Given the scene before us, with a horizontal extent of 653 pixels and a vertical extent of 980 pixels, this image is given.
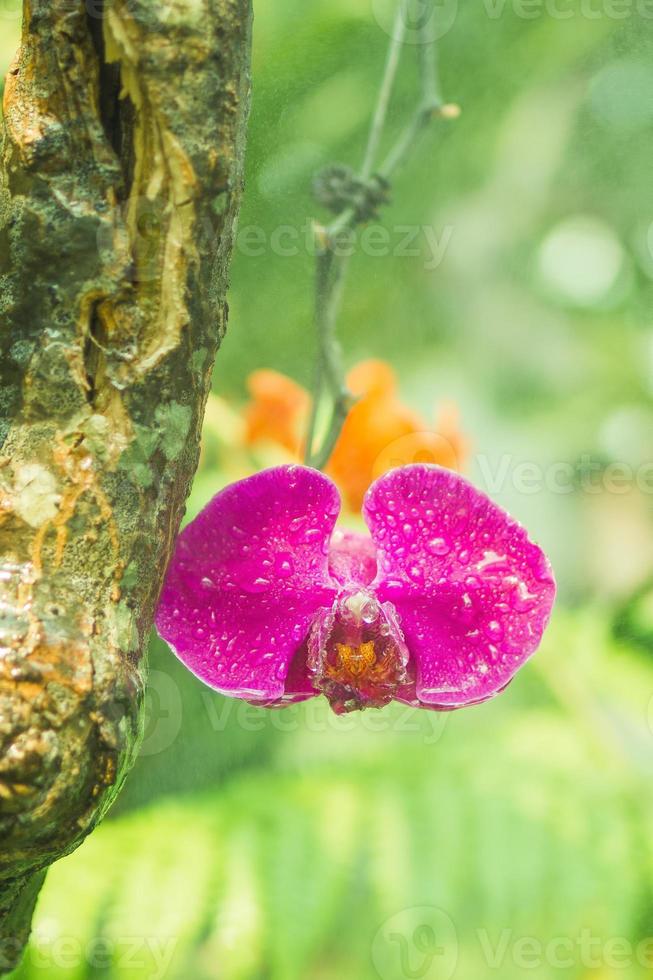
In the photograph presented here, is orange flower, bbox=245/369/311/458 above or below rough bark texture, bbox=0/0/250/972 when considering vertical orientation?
below

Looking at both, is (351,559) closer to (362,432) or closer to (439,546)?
(439,546)

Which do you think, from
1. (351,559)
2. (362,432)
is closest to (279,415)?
(362,432)

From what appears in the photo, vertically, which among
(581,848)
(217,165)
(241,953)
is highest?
(217,165)

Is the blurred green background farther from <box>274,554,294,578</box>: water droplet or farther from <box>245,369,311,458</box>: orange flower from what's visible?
<box>274,554,294,578</box>: water droplet

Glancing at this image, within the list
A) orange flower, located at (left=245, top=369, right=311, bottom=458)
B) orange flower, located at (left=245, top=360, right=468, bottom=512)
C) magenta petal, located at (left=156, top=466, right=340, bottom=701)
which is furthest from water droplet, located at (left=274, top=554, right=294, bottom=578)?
orange flower, located at (left=245, top=369, right=311, bottom=458)

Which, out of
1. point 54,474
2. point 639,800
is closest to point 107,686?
point 54,474

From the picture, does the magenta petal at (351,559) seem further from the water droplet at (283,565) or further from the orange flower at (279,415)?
the orange flower at (279,415)

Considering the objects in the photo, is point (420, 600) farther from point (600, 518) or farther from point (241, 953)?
point (600, 518)

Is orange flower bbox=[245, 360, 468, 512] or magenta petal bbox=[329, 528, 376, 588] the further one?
orange flower bbox=[245, 360, 468, 512]
